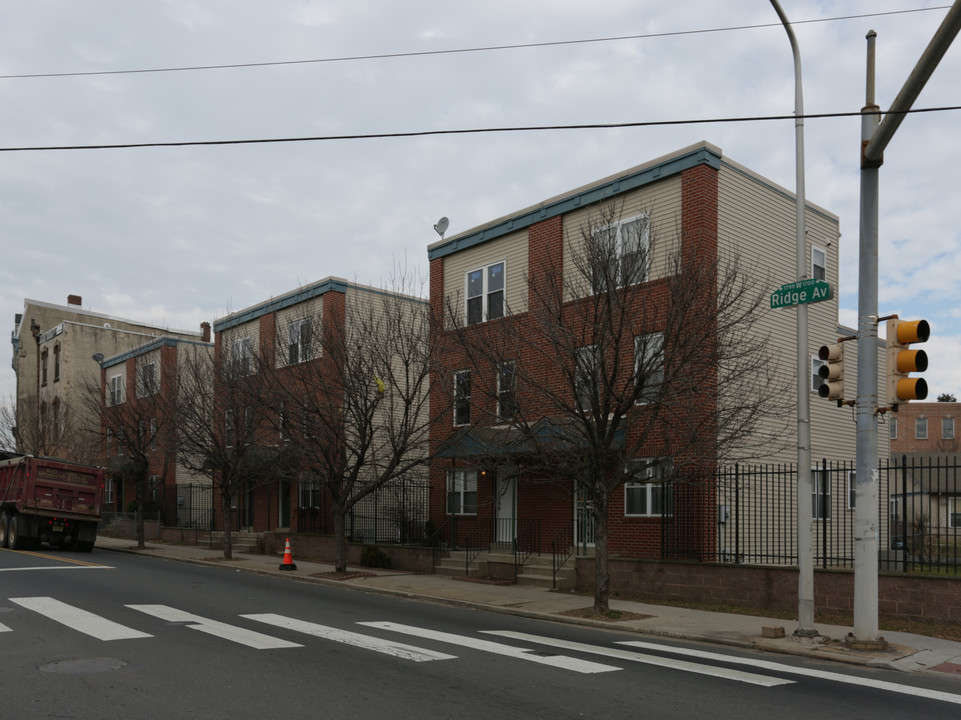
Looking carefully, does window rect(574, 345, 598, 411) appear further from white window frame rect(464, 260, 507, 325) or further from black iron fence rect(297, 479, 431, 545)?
black iron fence rect(297, 479, 431, 545)

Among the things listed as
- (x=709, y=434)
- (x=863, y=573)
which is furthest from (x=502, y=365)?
(x=863, y=573)

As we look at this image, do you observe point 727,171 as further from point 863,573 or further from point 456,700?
point 456,700

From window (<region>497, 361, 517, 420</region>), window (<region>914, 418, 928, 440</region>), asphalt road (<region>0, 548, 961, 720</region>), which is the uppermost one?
window (<region>497, 361, 517, 420</region>)

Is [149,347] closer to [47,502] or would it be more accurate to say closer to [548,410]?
[47,502]

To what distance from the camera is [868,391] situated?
11211mm

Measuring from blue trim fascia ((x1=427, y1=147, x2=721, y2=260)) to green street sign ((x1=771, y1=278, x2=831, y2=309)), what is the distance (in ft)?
22.7

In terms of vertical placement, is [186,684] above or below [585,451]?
below

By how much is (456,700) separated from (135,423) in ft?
84.8

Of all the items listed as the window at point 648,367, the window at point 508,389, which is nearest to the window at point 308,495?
the window at point 508,389

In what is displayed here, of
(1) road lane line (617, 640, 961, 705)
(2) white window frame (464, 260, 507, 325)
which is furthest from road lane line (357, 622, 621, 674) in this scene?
(2) white window frame (464, 260, 507, 325)

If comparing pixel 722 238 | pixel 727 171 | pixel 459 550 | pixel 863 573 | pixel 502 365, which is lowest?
pixel 459 550

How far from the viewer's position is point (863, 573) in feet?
36.1

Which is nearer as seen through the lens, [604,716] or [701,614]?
[604,716]

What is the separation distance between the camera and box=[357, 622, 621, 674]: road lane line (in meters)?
9.52
